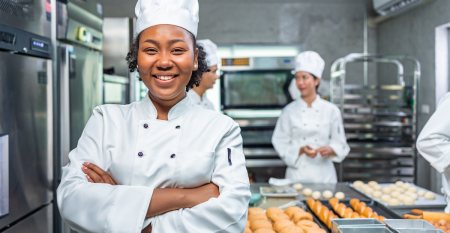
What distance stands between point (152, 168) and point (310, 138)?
2.24 meters

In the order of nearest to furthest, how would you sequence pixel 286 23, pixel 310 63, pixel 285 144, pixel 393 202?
pixel 393 202, pixel 310 63, pixel 285 144, pixel 286 23

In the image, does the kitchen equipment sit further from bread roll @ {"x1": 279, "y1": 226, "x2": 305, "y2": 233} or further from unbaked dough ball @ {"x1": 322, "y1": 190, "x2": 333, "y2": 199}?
bread roll @ {"x1": 279, "y1": 226, "x2": 305, "y2": 233}

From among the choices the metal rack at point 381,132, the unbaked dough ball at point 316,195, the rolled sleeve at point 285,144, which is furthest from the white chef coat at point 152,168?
the metal rack at point 381,132

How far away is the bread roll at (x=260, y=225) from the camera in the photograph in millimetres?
1564

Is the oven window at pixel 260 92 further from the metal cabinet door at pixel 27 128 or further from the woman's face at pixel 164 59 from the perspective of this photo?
the woman's face at pixel 164 59

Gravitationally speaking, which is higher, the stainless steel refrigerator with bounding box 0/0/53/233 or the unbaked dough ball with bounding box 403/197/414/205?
the stainless steel refrigerator with bounding box 0/0/53/233

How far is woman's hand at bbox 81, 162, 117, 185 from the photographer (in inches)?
41.1

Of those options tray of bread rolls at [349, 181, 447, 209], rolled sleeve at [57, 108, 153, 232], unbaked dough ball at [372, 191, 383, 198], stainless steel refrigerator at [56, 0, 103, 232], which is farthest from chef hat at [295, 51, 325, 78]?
rolled sleeve at [57, 108, 153, 232]

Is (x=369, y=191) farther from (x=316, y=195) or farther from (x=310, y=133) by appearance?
(x=310, y=133)

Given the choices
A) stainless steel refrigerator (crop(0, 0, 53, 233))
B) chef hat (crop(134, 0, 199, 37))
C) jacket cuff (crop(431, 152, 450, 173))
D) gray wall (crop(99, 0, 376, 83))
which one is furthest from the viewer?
gray wall (crop(99, 0, 376, 83))

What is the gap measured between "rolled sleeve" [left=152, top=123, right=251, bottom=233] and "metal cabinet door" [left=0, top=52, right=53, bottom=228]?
108cm

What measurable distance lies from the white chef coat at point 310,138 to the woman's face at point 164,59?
6.82ft

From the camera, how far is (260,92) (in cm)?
398

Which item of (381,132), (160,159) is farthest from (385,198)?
(381,132)
